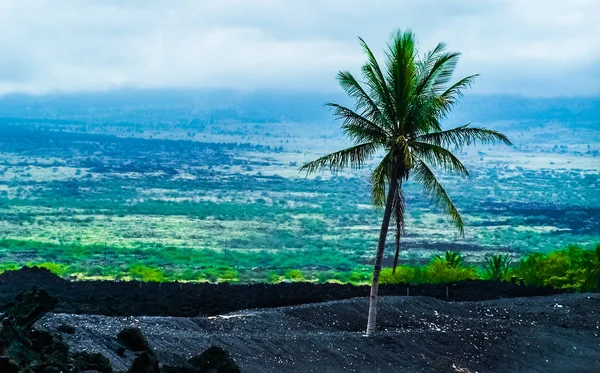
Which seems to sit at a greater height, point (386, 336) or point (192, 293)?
point (386, 336)

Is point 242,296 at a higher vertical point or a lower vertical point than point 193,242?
higher

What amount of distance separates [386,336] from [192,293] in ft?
29.8

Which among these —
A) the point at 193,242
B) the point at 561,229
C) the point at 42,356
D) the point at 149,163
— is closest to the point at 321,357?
the point at 42,356

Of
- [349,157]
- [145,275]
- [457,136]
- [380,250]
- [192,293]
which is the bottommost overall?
[145,275]

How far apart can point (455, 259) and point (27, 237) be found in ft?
205

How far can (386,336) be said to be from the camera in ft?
74.5

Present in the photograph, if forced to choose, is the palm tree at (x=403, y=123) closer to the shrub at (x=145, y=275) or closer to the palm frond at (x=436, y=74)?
the palm frond at (x=436, y=74)

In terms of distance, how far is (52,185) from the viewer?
144m

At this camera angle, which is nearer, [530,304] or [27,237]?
[530,304]

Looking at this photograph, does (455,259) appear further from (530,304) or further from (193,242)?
(193,242)

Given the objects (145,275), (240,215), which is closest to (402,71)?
(145,275)

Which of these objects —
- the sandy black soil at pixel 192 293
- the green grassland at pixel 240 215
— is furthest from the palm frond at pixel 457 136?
the green grassland at pixel 240 215

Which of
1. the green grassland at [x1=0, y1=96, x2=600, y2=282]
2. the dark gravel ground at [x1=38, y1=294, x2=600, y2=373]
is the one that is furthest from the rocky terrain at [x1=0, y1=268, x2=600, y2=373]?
the green grassland at [x1=0, y1=96, x2=600, y2=282]

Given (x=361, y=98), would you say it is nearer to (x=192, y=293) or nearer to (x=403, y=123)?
(x=403, y=123)
